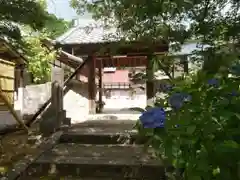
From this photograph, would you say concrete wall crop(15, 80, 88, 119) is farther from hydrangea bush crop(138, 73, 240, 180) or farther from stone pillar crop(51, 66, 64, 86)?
hydrangea bush crop(138, 73, 240, 180)

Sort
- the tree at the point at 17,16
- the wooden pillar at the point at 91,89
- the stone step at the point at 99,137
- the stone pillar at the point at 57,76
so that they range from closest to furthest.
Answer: the tree at the point at 17,16 → the stone step at the point at 99,137 → the stone pillar at the point at 57,76 → the wooden pillar at the point at 91,89

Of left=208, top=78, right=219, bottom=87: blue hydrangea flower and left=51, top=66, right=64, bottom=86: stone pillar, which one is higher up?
left=51, top=66, right=64, bottom=86: stone pillar

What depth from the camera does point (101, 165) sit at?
378 cm

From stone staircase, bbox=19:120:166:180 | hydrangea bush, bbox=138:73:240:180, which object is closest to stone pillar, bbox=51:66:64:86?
stone staircase, bbox=19:120:166:180

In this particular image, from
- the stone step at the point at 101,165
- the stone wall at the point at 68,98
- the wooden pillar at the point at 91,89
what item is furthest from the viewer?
the stone wall at the point at 68,98

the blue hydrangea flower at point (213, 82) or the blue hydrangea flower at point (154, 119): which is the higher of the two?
the blue hydrangea flower at point (213, 82)

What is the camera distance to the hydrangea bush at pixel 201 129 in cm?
112

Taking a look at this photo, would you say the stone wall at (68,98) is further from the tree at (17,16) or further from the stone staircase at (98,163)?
the tree at (17,16)

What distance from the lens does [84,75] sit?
13211 millimetres

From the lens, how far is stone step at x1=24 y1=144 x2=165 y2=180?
365 cm

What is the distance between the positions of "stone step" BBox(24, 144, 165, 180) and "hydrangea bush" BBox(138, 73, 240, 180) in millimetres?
2334

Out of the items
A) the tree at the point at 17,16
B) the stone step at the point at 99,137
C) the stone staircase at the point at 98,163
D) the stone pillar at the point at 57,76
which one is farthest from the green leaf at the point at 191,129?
the stone pillar at the point at 57,76

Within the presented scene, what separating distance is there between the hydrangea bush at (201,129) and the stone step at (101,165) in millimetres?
2334

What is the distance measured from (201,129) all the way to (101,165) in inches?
110
